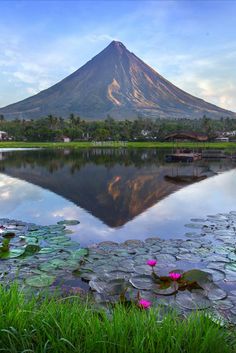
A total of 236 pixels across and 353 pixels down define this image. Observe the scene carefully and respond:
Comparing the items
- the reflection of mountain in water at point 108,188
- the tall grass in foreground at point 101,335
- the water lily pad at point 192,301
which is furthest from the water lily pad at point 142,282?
the reflection of mountain in water at point 108,188

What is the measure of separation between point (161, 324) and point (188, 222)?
9218 millimetres

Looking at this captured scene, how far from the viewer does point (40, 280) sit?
6.62 m

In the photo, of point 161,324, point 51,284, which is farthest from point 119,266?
point 161,324

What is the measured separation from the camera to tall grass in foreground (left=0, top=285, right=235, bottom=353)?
3137mm

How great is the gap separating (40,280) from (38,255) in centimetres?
160

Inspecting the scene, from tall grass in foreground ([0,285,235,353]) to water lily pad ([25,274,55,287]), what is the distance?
293 cm

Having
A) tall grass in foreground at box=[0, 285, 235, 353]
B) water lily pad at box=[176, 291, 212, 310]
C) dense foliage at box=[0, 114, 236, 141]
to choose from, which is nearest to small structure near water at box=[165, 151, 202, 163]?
water lily pad at box=[176, 291, 212, 310]

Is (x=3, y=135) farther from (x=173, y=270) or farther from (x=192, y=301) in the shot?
(x=192, y=301)

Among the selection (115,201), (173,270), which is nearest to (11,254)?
(173,270)

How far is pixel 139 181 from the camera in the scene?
23156 millimetres

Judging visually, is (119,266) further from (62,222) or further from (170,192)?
(170,192)

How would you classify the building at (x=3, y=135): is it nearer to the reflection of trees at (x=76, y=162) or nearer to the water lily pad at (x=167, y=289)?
the reflection of trees at (x=76, y=162)

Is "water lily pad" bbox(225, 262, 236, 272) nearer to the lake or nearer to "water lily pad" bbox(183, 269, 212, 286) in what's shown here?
"water lily pad" bbox(183, 269, 212, 286)

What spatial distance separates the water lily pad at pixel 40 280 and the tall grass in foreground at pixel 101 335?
2.93 m
